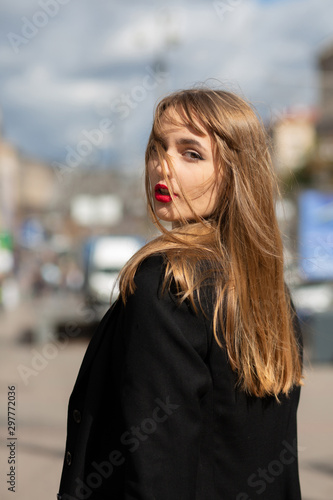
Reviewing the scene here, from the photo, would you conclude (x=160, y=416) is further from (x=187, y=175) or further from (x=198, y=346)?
(x=187, y=175)

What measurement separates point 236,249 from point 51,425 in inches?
189

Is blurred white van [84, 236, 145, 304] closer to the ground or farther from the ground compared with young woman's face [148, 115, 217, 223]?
closer to the ground

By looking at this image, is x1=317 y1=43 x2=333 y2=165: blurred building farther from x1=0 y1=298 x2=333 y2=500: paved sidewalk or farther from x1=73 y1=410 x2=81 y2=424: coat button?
x1=73 y1=410 x2=81 y2=424: coat button

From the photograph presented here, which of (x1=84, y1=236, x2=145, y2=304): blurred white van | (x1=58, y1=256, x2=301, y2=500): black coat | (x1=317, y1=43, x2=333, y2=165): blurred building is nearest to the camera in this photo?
(x1=58, y1=256, x2=301, y2=500): black coat


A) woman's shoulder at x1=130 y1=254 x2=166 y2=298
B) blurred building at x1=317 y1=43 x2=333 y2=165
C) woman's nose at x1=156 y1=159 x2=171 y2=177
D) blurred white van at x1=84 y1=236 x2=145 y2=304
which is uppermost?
blurred building at x1=317 y1=43 x2=333 y2=165

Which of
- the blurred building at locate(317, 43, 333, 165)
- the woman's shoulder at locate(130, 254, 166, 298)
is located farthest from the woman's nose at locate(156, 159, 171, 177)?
the blurred building at locate(317, 43, 333, 165)

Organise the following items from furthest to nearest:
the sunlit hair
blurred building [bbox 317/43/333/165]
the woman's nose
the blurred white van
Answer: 1. blurred building [bbox 317/43/333/165]
2. the blurred white van
3. the woman's nose
4. the sunlit hair

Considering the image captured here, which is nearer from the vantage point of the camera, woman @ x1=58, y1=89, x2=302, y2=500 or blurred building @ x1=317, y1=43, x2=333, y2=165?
woman @ x1=58, y1=89, x2=302, y2=500

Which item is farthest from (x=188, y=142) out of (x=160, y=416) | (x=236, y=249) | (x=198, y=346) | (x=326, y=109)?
(x=326, y=109)

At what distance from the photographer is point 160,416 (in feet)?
4.12

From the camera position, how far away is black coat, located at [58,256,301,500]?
125 centimetres

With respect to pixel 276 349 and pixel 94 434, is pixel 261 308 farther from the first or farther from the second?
pixel 94 434

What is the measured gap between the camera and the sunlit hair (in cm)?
136

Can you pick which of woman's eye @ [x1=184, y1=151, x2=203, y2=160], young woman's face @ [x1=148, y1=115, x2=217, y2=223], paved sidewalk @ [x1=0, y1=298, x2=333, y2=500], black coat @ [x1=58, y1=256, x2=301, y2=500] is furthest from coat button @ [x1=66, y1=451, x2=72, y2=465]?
paved sidewalk @ [x1=0, y1=298, x2=333, y2=500]
